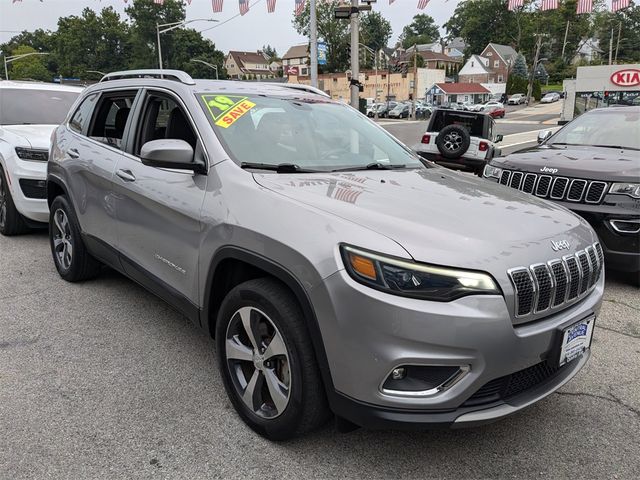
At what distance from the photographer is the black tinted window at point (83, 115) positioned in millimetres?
4617

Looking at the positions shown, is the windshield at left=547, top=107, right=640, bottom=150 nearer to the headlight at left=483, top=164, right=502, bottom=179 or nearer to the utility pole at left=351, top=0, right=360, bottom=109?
the headlight at left=483, top=164, right=502, bottom=179

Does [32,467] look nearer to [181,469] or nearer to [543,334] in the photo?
[181,469]

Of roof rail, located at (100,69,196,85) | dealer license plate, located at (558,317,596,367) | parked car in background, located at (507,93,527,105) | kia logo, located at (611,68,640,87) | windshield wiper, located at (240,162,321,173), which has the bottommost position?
parked car in background, located at (507,93,527,105)

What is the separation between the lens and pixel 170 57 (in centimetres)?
8569

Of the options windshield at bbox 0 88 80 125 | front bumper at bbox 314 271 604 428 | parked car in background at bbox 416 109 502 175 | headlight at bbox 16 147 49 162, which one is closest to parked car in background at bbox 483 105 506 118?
parked car in background at bbox 416 109 502 175

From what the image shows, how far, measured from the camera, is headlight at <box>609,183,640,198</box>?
4766 mm

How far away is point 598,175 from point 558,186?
360 millimetres

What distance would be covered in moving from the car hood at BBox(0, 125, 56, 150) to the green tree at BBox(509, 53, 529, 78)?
321ft

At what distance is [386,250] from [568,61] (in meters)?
117

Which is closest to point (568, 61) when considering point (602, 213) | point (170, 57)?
point (170, 57)

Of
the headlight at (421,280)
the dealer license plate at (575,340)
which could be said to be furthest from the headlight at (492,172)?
the headlight at (421,280)

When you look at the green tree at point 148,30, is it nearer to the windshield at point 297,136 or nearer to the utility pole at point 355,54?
the utility pole at point 355,54

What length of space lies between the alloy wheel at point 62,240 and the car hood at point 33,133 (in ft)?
5.54

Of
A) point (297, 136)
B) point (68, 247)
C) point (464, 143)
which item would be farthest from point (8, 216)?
point (464, 143)
